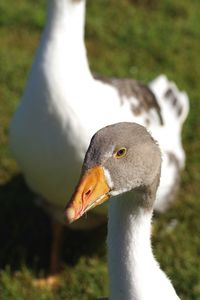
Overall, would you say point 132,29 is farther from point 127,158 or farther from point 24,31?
point 127,158

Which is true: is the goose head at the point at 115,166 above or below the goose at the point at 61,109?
above

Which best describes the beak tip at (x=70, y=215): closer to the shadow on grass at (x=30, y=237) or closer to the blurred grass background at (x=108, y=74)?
the blurred grass background at (x=108, y=74)

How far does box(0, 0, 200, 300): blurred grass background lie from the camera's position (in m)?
4.61

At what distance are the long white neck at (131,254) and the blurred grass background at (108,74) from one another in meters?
1.47

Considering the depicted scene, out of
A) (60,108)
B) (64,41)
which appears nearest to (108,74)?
(64,41)

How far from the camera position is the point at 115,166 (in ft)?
8.75

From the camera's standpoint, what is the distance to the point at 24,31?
7426 mm

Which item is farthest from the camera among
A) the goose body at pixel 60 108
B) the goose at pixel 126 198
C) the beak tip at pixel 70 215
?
the goose body at pixel 60 108

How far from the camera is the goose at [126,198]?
264cm

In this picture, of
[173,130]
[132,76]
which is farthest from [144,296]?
[132,76]

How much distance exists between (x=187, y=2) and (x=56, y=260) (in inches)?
Result: 167

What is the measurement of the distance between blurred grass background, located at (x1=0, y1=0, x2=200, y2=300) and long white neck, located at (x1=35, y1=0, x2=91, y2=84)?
1434mm

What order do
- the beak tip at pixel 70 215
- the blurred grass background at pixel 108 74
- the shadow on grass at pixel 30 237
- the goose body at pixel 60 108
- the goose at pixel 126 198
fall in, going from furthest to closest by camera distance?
the shadow on grass at pixel 30 237 < the blurred grass background at pixel 108 74 < the goose body at pixel 60 108 < the goose at pixel 126 198 < the beak tip at pixel 70 215

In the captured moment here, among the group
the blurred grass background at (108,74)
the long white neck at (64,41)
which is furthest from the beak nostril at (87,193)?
the blurred grass background at (108,74)
